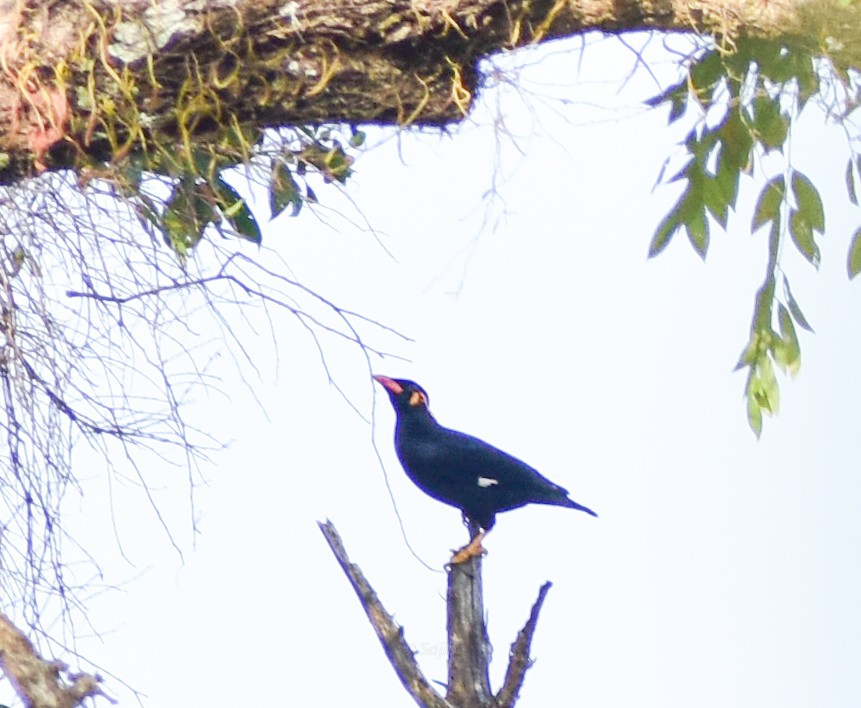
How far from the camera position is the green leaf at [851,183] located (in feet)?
7.57

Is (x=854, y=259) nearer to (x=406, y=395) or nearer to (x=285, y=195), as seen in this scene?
(x=285, y=195)

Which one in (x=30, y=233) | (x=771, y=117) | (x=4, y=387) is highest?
(x=771, y=117)

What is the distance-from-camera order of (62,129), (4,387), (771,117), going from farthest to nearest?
1. (771,117)
2. (4,387)
3. (62,129)

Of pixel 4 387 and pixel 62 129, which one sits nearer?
pixel 62 129

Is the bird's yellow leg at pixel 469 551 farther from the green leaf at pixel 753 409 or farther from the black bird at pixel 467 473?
the green leaf at pixel 753 409

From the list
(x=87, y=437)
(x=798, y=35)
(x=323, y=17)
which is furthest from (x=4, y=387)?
(x=798, y=35)

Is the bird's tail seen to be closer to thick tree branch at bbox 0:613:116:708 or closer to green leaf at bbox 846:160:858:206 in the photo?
green leaf at bbox 846:160:858:206

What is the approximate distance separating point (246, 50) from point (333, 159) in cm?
29

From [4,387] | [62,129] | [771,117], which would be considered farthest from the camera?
[771,117]

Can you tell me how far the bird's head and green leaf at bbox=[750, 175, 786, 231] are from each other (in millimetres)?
1372

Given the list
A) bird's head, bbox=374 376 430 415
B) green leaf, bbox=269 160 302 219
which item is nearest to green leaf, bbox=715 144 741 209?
green leaf, bbox=269 160 302 219

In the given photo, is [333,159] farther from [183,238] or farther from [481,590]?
[481,590]

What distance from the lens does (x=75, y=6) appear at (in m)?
1.78

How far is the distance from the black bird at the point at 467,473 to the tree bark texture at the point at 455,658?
1070 millimetres
